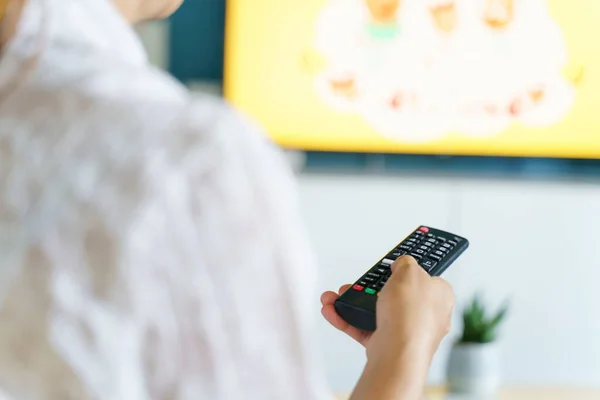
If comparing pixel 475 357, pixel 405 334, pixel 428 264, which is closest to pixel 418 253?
pixel 428 264

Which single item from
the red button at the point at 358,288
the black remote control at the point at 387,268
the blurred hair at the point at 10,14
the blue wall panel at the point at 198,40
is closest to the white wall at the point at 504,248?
the blue wall panel at the point at 198,40

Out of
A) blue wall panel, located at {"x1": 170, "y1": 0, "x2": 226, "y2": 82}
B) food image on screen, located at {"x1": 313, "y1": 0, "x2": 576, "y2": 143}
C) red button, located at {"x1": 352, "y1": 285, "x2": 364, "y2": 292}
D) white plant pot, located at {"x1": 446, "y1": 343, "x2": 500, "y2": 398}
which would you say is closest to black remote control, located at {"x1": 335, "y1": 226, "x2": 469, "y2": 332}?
red button, located at {"x1": 352, "y1": 285, "x2": 364, "y2": 292}

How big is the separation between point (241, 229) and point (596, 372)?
1500 millimetres

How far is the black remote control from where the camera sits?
57 centimetres

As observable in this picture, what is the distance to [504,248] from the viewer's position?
5.20ft

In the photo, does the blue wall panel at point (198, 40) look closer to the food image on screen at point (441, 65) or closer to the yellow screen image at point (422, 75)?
the yellow screen image at point (422, 75)

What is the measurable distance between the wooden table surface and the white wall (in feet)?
0.20

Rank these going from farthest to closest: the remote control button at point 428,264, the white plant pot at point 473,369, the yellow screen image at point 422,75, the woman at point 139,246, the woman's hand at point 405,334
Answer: the yellow screen image at point 422,75
the white plant pot at point 473,369
the remote control button at point 428,264
the woman's hand at point 405,334
the woman at point 139,246

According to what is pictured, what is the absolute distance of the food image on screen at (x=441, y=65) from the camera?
1.56 meters

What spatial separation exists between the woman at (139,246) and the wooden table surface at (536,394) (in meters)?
1.20

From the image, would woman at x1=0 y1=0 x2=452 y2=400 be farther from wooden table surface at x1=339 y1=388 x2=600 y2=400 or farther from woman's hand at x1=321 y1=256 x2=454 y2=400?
wooden table surface at x1=339 y1=388 x2=600 y2=400

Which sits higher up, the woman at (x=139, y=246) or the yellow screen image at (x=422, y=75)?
the yellow screen image at (x=422, y=75)

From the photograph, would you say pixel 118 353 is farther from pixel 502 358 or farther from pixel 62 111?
pixel 502 358

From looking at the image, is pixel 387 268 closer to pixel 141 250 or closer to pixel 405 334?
pixel 405 334
